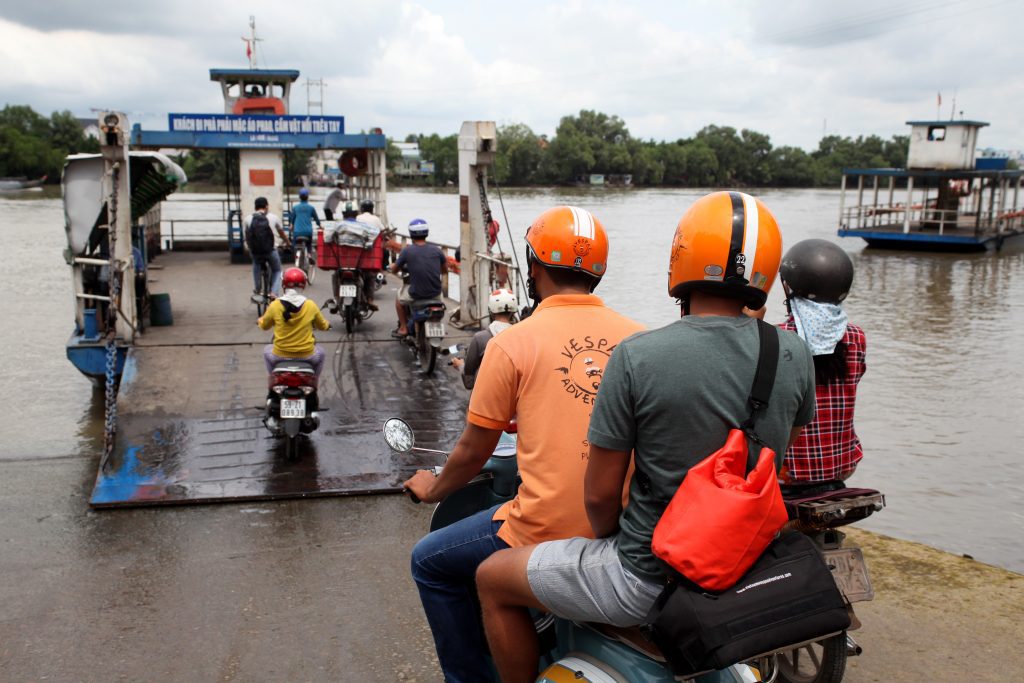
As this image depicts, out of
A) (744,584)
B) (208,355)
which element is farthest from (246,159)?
(744,584)

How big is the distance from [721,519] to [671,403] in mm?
276

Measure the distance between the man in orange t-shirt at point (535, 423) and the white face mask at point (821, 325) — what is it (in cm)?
113

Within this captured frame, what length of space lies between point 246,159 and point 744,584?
17.9 meters

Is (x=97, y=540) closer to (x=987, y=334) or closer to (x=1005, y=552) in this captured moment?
(x=1005, y=552)

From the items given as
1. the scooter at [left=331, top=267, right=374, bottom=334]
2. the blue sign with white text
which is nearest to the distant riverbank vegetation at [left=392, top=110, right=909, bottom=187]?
the blue sign with white text

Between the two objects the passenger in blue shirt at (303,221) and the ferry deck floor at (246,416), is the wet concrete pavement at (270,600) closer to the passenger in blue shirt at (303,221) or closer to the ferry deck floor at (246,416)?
the ferry deck floor at (246,416)

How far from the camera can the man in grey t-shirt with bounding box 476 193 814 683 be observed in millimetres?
2078

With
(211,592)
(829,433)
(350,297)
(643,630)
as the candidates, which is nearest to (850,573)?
(829,433)

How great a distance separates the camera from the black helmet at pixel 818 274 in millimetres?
3582

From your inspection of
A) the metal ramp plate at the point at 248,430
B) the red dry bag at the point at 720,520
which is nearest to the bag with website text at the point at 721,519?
the red dry bag at the point at 720,520

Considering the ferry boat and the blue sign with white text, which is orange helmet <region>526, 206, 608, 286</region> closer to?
the blue sign with white text

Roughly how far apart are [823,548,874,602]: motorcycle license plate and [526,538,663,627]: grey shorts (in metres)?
1.17

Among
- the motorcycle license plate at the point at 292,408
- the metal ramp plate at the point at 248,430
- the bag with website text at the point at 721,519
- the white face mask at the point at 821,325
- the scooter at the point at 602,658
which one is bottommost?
the metal ramp plate at the point at 248,430

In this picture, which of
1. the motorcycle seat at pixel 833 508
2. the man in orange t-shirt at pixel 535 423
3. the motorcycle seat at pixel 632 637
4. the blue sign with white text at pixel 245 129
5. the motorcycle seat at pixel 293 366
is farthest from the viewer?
the blue sign with white text at pixel 245 129
